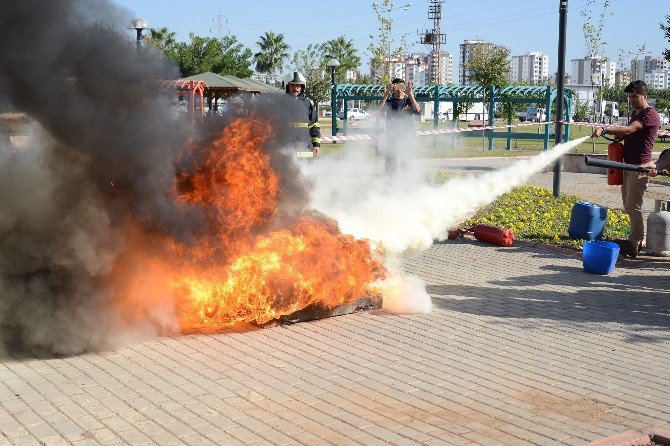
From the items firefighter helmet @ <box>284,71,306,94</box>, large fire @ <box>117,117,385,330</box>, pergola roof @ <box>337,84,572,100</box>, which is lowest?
large fire @ <box>117,117,385,330</box>

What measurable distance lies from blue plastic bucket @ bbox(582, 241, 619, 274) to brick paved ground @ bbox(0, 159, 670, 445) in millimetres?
1466

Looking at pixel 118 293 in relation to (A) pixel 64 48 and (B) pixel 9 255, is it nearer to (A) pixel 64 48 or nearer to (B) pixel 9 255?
(B) pixel 9 255

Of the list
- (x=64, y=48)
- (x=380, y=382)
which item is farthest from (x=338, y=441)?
(x=64, y=48)

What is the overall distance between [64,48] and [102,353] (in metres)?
2.42

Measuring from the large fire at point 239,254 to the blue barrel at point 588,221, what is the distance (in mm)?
5581

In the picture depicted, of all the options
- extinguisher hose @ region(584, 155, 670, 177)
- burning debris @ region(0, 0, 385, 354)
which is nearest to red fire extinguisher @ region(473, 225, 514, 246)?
extinguisher hose @ region(584, 155, 670, 177)

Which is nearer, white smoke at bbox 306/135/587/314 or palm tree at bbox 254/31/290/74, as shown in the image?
white smoke at bbox 306/135/587/314

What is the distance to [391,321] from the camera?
293 inches

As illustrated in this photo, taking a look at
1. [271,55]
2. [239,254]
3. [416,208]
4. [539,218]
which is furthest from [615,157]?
[271,55]

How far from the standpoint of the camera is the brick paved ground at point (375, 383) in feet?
15.7

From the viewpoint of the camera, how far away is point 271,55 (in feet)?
299

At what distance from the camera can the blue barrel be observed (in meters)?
11.6

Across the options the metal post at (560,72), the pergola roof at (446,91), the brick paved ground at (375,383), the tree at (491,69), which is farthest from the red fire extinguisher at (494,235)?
the tree at (491,69)

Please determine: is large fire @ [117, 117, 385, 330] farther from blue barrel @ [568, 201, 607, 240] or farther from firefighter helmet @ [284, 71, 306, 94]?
blue barrel @ [568, 201, 607, 240]
